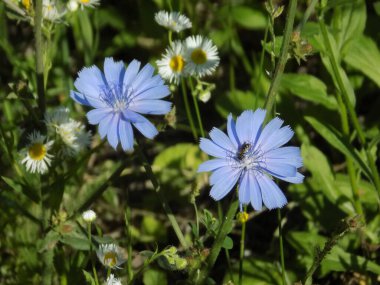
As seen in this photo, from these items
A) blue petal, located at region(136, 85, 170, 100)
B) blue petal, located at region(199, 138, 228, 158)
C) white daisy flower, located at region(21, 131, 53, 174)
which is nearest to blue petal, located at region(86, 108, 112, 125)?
blue petal, located at region(136, 85, 170, 100)

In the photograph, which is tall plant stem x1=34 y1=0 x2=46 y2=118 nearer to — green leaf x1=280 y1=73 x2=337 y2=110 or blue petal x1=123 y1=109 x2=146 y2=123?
blue petal x1=123 y1=109 x2=146 y2=123

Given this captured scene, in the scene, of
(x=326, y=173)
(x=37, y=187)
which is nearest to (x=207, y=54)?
(x=326, y=173)

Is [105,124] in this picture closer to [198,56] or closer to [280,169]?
[280,169]

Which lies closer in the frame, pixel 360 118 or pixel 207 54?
pixel 207 54

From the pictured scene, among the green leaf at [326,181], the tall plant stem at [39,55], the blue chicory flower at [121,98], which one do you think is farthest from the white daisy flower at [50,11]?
the green leaf at [326,181]

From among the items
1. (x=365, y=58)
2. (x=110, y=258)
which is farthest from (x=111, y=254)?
(x=365, y=58)

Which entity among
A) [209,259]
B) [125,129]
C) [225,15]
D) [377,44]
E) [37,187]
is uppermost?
[225,15]

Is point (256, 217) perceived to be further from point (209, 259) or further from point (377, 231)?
point (209, 259)
